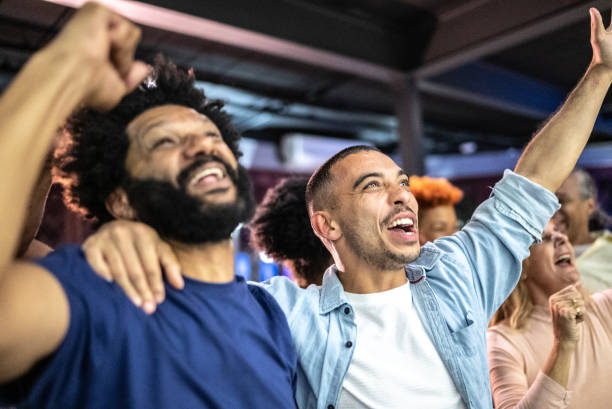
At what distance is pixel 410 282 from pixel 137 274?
101 cm

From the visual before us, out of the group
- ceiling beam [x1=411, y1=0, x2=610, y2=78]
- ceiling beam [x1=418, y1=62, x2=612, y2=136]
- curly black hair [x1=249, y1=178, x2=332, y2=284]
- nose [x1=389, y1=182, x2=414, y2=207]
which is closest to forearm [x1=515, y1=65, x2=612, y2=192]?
nose [x1=389, y1=182, x2=414, y2=207]

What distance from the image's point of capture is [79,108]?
130cm

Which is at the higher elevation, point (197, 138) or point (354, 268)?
point (197, 138)

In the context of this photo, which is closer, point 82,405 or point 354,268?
point 82,405

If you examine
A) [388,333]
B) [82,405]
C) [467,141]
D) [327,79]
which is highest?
[467,141]

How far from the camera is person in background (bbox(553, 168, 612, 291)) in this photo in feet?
8.77

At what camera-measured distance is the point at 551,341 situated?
2.01 m

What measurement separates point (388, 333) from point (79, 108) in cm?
111

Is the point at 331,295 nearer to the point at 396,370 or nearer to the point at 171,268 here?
the point at 396,370

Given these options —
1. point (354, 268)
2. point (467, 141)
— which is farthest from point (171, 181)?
point (467, 141)

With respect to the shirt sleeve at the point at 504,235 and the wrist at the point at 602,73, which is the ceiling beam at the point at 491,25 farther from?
the shirt sleeve at the point at 504,235

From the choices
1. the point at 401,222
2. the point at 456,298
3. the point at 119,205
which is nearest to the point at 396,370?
the point at 456,298

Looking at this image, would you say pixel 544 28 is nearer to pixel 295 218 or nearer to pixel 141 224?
pixel 295 218

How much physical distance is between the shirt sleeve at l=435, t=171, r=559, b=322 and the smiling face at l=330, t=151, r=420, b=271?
190 millimetres
